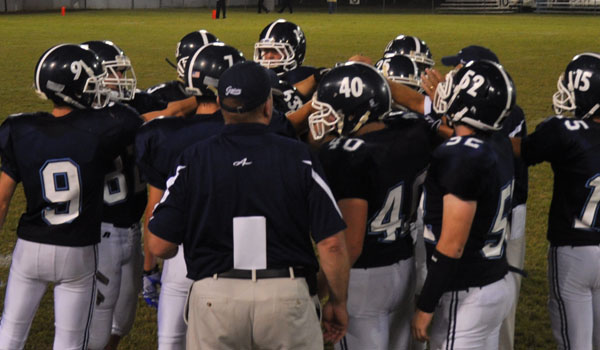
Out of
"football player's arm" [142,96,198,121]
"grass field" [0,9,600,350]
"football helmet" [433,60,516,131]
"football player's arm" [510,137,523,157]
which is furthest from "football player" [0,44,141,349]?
"football player's arm" [510,137,523,157]

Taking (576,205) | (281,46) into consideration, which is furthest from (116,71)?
(576,205)

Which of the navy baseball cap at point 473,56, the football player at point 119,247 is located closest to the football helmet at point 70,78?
the football player at point 119,247

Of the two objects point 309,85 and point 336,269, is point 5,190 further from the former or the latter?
point 309,85

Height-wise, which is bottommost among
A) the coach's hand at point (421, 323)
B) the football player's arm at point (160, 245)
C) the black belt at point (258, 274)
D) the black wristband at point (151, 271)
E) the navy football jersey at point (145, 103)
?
the black wristband at point (151, 271)

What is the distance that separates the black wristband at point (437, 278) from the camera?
3184mm

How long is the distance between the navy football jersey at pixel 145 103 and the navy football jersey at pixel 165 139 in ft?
3.70

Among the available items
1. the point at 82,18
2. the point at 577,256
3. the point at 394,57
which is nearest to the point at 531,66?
the point at 394,57

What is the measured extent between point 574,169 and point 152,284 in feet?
7.76

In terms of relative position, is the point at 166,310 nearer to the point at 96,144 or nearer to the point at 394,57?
the point at 96,144

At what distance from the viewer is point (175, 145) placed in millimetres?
3627

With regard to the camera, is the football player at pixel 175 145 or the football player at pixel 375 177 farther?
the football player at pixel 175 145

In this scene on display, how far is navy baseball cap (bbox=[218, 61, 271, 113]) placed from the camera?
299cm

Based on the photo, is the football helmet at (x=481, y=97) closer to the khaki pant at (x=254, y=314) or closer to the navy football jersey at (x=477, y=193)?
the navy football jersey at (x=477, y=193)

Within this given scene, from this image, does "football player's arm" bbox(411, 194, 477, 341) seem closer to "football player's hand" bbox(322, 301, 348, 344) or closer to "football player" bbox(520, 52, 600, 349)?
"football player's hand" bbox(322, 301, 348, 344)
